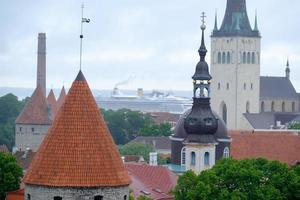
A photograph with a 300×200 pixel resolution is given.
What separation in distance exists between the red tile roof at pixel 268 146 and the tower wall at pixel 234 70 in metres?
51.2

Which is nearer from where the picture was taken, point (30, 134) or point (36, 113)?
point (30, 134)

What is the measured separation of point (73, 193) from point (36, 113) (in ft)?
221

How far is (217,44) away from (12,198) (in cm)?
9368

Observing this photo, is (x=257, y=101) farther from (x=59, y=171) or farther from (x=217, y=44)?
(x=59, y=171)

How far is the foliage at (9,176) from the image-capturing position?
49.1 metres

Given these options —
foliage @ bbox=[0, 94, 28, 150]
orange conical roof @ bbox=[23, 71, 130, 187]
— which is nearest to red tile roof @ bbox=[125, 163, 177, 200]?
orange conical roof @ bbox=[23, 71, 130, 187]

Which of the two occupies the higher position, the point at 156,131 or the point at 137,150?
the point at 156,131

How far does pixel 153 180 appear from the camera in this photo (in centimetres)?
5841

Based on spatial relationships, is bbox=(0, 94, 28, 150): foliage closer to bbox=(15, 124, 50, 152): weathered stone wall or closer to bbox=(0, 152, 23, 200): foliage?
bbox=(15, 124, 50, 152): weathered stone wall

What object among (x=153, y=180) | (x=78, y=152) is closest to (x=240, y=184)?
(x=153, y=180)

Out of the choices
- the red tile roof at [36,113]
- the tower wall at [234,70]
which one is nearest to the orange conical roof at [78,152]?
the red tile roof at [36,113]

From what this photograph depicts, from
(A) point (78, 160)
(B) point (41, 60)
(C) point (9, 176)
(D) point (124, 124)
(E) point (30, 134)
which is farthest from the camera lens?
(D) point (124, 124)

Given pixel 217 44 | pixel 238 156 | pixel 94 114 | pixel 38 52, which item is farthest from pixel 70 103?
pixel 217 44

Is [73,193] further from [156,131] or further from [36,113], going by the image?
[156,131]
